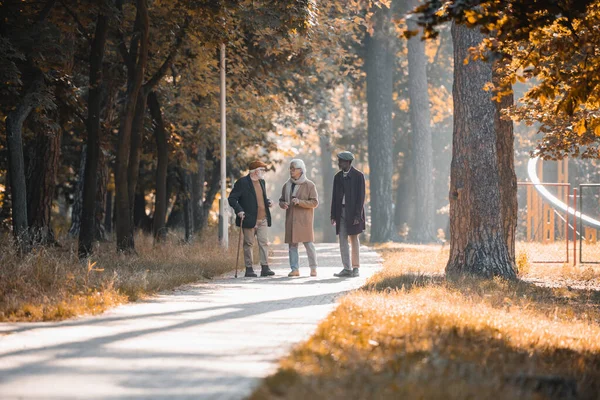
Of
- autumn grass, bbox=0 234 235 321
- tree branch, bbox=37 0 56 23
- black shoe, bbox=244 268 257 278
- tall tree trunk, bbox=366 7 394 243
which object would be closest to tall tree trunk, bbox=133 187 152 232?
tall tree trunk, bbox=366 7 394 243

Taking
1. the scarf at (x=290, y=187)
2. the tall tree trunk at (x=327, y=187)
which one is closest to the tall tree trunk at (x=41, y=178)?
the scarf at (x=290, y=187)

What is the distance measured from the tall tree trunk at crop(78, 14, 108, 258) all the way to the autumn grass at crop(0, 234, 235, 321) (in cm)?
69

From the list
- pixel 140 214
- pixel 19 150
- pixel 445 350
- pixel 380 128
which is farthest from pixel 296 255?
pixel 380 128

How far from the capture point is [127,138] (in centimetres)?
1903

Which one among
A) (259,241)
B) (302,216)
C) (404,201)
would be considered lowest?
(259,241)

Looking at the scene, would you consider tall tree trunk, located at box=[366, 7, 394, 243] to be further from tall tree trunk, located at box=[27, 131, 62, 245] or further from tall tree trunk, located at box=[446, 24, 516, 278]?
tall tree trunk, located at box=[446, 24, 516, 278]

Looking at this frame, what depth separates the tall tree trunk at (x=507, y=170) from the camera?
17672mm

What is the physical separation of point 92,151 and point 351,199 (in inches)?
186

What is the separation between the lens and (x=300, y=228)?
17688 mm

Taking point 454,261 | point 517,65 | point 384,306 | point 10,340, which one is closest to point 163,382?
point 10,340

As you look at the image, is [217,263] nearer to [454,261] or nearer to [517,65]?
[454,261]

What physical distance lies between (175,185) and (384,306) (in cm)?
2475

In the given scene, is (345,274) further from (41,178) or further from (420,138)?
(420,138)

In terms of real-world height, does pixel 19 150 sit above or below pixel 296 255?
above
